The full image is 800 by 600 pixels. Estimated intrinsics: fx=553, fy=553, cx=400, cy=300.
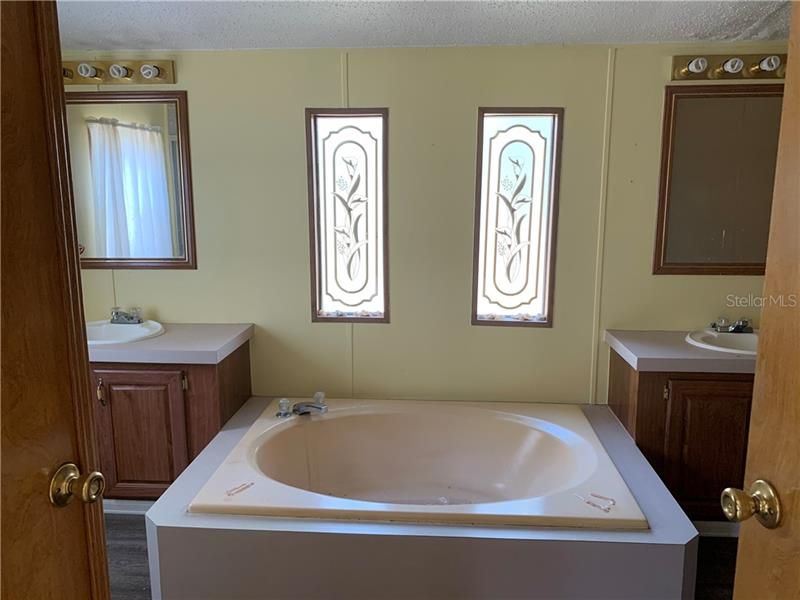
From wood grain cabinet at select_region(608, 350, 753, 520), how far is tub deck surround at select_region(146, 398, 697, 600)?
1.98 feet

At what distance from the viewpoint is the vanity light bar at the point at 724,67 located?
246 cm

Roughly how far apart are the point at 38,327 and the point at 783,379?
1101mm

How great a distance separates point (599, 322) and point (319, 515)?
66.3 inches

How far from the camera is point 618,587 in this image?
5.72ft

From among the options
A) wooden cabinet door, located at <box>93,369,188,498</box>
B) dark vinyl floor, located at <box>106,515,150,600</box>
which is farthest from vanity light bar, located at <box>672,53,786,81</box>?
dark vinyl floor, located at <box>106,515,150,600</box>

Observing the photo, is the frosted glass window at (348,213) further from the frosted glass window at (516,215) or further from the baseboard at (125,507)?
the baseboard at (125,507)

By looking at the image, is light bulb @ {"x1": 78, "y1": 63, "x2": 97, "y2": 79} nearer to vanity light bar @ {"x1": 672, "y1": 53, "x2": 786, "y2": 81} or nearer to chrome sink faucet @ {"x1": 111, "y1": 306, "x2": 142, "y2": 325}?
chrome sink faucet @ {"x1": 111, "y1": 306, "x2": 142, "y2": 325}

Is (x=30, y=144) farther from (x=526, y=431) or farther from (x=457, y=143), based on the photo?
(x=526, y=431)

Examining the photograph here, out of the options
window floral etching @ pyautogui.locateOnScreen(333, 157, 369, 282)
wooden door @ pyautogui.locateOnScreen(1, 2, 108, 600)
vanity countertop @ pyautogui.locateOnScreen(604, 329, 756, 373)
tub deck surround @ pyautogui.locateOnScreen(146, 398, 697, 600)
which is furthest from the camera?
window floral etching @ pyautogui.locateOnScreen(333, 157, 369, 282)

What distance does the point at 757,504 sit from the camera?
844 mm

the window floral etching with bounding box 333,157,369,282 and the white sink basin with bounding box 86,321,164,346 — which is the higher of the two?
the window floral etching with bounding box 333,157,369,282

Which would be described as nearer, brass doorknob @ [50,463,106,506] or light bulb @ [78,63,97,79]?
brass doorknob @ [50,463,106,506]

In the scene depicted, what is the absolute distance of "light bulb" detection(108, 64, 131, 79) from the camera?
8.70ft

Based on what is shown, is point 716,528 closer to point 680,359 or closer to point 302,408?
point 680,359
